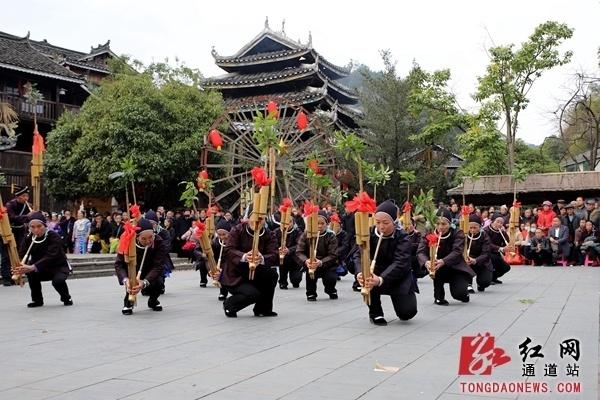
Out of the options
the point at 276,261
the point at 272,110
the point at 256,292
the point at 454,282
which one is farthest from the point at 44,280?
the point at 454,282

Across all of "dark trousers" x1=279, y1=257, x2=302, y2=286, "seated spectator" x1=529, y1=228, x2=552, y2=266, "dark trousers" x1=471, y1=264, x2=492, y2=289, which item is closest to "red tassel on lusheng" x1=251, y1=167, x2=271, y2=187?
"dark trousers" x1=279, y1=257, x2=302, y2=286

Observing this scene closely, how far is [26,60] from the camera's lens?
84.5 feet

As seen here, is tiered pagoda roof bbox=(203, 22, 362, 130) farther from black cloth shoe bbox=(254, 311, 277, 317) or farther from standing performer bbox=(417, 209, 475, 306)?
black cloth shoe bbox=(254, 311, 277, 317)

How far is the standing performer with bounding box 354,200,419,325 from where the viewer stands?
669 centimetres

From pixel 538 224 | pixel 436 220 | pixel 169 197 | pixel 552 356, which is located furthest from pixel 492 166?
pixel 552 356

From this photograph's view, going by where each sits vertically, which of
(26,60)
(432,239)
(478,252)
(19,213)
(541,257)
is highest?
(26,60)

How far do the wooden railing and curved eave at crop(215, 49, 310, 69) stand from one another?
884 centimetres

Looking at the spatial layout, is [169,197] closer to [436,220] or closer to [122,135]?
[122,135]

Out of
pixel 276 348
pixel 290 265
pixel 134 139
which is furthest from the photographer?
pixel 134 139

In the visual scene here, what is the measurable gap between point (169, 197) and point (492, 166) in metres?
12.1

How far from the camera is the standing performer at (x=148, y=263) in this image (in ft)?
25.6

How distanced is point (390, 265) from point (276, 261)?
1493 mm

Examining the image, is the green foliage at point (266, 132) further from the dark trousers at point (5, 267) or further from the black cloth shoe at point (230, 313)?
the dark trousers at point (5, 267)

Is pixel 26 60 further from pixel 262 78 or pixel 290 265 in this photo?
pixel 290 265
